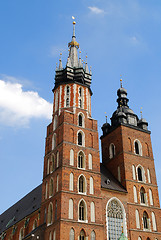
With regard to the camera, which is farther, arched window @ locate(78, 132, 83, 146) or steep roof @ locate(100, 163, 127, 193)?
arched window @ locate(78, 132, 83, 146)

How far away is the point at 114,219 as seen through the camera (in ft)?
115

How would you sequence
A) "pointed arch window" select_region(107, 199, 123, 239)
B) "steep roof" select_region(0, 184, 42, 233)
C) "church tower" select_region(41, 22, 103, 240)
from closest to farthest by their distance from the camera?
"church tower" select_region(41, 22, 103, 240), "pointed arch window" select_region(107, 199, 123, 239), "steep roof" select_region(0, 184, 42, 233)

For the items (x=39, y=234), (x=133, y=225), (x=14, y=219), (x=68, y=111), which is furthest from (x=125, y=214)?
(x=14, y=219)

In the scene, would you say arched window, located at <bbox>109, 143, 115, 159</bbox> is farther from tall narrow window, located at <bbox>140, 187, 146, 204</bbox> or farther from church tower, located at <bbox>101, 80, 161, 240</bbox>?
tall narrow window, located at <bbox>140, 187, 146, 204</bbox>

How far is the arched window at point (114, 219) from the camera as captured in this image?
113ft

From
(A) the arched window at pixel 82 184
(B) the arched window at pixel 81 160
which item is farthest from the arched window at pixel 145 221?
(B) the arched window at pixel 81 160

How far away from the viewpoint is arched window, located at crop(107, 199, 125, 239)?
3435 cm

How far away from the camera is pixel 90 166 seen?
1431 inches

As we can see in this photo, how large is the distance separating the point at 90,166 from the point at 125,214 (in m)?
6.07

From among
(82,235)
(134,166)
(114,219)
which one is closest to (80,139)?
(134,166)

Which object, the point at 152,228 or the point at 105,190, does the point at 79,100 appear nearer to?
the point at 105,190

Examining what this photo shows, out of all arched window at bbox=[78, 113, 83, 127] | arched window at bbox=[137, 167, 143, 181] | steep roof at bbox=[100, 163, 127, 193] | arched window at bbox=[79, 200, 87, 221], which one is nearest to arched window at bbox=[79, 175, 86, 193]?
arched window at bbox=[79, 200, 87, 221]

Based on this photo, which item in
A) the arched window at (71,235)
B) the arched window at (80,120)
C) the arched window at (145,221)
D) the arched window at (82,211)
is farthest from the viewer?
the arched window at (80,120)

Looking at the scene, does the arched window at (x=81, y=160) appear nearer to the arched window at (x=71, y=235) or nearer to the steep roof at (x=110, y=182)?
the steep roof at (x=110, y=182)
